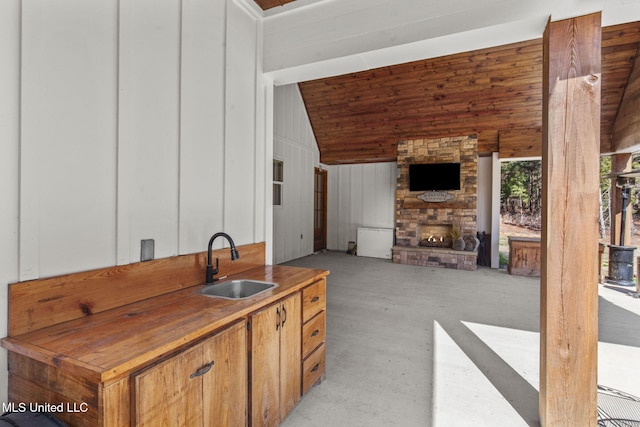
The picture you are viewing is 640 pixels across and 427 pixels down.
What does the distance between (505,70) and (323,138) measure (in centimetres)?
390

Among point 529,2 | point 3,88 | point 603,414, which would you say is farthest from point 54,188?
point 603,414

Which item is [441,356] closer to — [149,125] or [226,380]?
[226,380]

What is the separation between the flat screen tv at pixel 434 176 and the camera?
6406 mm

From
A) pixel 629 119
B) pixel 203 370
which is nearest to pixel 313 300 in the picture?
pixel 203 370

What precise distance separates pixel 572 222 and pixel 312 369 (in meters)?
1.78

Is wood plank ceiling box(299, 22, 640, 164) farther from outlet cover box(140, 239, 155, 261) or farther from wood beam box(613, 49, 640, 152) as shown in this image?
outlet cover box(140, 239, 155, 261)

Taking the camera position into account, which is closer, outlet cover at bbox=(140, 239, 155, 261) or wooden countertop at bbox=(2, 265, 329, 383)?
wooden countertop at bbox=(2, 265, 329, 383)

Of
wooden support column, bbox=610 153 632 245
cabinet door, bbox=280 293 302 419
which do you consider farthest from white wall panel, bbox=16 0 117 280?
wooden support column, bbox=610 153 632 245

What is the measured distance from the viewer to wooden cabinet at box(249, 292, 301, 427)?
147 cm

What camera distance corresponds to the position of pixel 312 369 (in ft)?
6.61

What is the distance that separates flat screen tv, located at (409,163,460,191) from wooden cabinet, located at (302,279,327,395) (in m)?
5.14

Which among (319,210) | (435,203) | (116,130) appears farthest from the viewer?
(319,210)

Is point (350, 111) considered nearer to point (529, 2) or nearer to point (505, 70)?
point (505, 70)

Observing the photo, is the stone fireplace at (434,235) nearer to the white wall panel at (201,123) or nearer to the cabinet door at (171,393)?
the white wall panel at (201,123)
